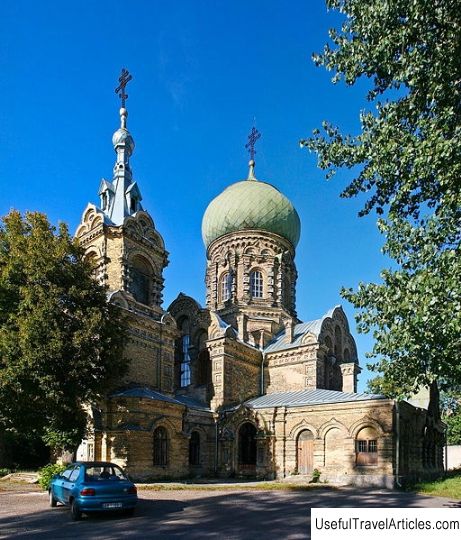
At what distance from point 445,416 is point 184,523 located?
38692mm

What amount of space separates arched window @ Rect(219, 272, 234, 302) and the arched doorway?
34.0 ft

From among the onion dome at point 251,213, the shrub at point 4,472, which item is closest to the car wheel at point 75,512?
the shrub at point 4,472

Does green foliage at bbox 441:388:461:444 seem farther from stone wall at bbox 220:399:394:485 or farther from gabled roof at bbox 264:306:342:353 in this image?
stone wall at bbox 220:399:394:485

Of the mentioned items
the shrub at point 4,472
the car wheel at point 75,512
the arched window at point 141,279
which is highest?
the arched window at point 141,279

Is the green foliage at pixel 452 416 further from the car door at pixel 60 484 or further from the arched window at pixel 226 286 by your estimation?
the car door at pixel 60 484

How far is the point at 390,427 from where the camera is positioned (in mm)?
22844

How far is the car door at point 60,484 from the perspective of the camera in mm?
13188

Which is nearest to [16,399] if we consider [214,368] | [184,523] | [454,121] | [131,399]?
[131,399]

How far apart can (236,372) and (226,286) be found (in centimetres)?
766

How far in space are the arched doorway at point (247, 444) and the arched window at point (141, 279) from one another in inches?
336

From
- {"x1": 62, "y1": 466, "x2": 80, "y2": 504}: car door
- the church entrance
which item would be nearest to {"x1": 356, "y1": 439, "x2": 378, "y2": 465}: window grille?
the church entrance

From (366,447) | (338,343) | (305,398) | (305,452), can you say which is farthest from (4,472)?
(338,343)

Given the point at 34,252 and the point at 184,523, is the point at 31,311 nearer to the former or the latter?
the point at 34,252

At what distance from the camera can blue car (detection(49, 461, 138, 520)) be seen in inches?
471
